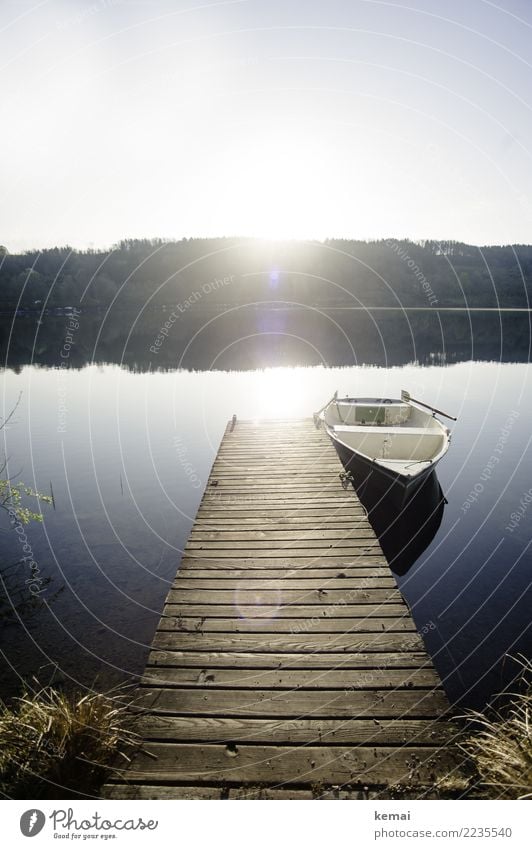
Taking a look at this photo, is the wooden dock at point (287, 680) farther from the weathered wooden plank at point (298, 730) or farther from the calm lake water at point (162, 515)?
the calm lake water at point (162, 515)

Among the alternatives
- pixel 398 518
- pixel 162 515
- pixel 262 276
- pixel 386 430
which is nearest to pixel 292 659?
pixel 398 518

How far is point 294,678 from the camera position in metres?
4.77

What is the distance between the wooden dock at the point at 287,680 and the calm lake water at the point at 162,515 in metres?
2.17

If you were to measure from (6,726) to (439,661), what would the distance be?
6325mm

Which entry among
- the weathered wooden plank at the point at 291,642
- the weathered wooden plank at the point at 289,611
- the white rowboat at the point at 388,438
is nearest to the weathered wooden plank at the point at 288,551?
the weathered wooden plank at the point at 289,611

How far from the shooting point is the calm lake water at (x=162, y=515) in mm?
7562

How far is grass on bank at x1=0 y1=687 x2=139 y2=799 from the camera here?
11.9ft

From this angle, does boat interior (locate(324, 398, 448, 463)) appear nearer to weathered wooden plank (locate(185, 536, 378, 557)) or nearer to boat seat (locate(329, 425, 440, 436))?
boat seat (locate(329, 425, 440, 436))

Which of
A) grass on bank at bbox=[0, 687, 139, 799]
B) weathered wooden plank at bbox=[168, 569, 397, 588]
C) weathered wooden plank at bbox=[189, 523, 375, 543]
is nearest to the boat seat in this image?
weathered wooden plank at bbox=[189, 523, 375, 543]

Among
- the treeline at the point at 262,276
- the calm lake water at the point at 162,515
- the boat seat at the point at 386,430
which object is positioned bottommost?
the calm lake water at the point at 162,515

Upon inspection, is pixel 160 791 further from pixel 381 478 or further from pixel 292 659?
pixel 381 478

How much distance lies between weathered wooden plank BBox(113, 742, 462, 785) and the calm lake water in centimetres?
325
